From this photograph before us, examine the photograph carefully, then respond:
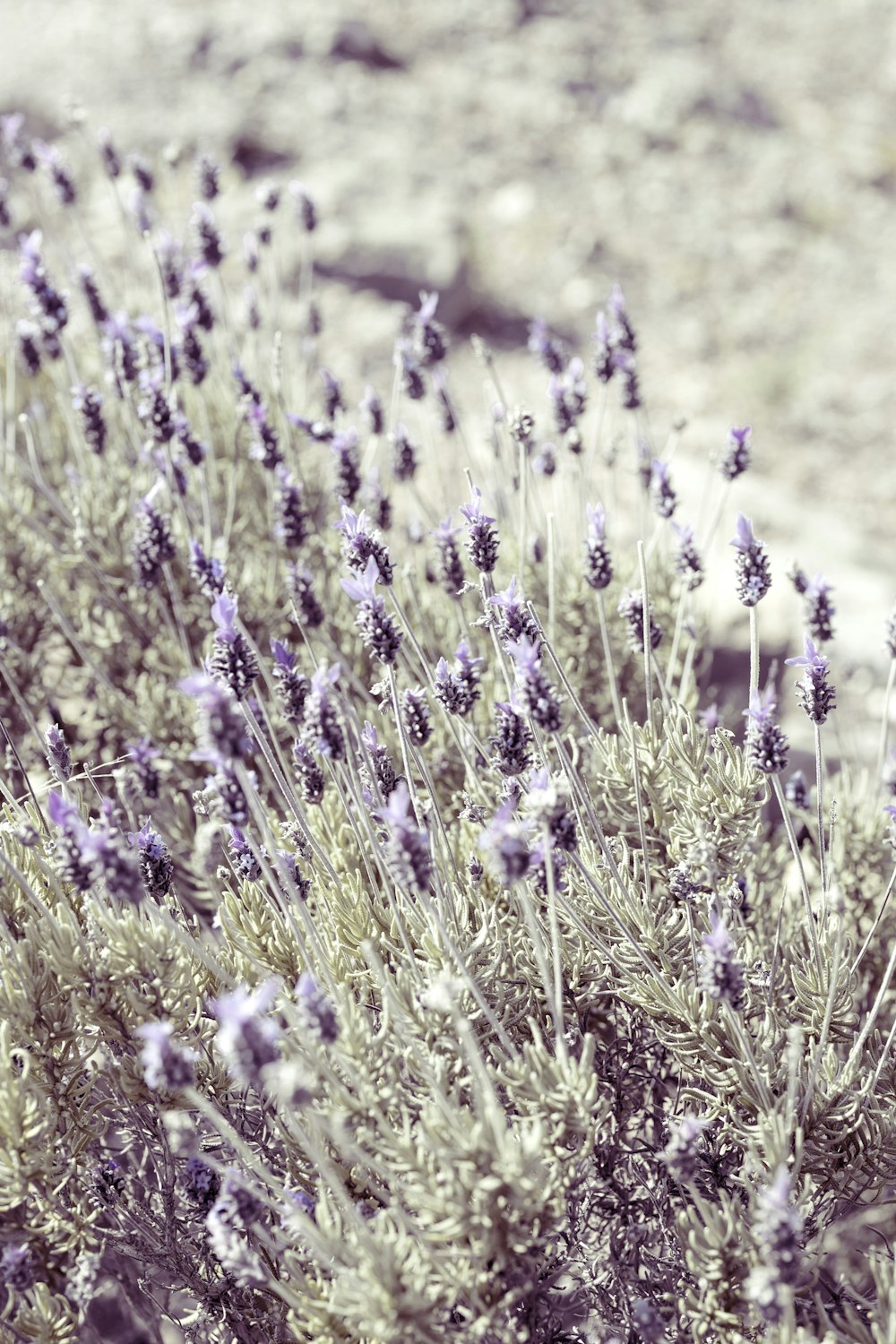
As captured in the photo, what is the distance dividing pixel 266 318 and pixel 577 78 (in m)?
5.24

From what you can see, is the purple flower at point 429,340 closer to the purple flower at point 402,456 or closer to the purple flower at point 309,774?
the purple flower at point 402,456

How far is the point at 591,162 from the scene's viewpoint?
30.0ft

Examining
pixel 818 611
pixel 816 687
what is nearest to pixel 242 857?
pixel 816 687

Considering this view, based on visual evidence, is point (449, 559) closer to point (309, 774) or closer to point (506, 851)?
point (309, 774)

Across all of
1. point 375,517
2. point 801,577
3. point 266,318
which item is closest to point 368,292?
point 266,318

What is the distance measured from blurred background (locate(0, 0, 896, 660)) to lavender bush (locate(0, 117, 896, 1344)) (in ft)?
10.5

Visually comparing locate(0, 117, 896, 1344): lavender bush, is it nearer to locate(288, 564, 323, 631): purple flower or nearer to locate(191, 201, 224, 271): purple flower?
locate(288, 564, 323, 631): purple flower

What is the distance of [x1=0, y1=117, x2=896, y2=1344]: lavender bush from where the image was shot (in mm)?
1863

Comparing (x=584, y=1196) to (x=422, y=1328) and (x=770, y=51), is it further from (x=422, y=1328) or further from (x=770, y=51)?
(x=770, y=51)

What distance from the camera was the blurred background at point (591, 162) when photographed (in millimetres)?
7145

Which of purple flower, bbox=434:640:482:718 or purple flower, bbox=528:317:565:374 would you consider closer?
purple flower, bbox=434:640:482:718

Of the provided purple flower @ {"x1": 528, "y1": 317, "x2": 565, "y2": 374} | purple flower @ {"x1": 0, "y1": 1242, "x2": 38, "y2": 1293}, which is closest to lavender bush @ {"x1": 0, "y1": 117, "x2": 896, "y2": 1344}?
purple flower @ {"x1": 0, "y1": 1242, "x2": 38, "y2": 1293}

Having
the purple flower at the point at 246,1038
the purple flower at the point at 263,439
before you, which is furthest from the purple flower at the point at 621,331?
the purple flower at the point at 246,1038

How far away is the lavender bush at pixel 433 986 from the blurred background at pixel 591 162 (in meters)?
3.19
